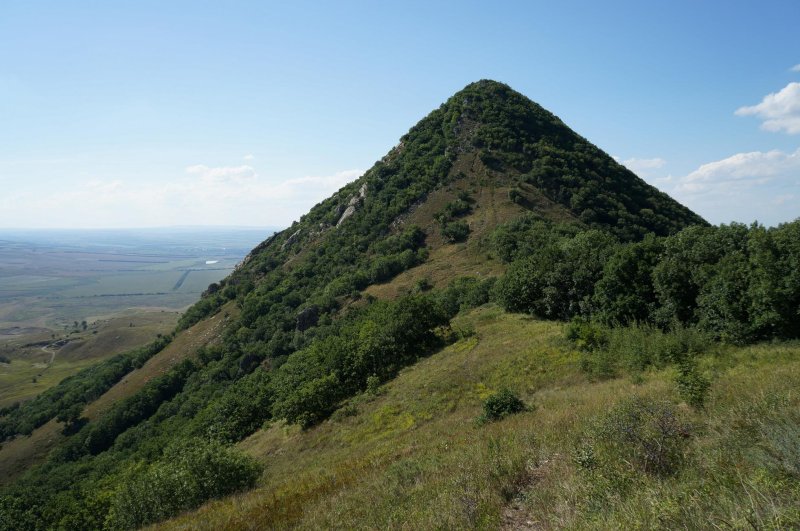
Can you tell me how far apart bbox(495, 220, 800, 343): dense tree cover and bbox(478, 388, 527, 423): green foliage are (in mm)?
14481

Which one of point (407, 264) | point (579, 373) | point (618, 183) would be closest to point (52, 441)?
point (407, 264)

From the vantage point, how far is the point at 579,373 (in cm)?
2292

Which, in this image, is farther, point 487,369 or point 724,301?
point 487,369

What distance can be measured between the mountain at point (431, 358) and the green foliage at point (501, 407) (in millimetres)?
138

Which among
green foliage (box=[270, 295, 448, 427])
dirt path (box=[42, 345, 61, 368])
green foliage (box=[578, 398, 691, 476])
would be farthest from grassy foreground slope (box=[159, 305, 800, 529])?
dirt path (box=[42, 345, 61, 368])

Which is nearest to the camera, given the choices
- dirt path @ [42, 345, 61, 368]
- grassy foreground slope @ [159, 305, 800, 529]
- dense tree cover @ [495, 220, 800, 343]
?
grassy foreground slope @ [159, 305, 800, 529]

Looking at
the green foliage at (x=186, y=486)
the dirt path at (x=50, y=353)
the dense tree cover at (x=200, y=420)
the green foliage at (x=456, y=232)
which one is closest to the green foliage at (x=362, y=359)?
the dense tree cover at (x=200, y=420)

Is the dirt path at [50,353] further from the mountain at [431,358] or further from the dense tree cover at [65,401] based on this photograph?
the mountain at [431,358]

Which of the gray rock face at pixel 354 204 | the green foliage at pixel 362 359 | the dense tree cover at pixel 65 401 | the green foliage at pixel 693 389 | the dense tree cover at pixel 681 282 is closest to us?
the green foliage at pixel 693 389

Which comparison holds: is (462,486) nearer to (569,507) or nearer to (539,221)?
(569,507)

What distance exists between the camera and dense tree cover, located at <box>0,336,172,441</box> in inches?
3365

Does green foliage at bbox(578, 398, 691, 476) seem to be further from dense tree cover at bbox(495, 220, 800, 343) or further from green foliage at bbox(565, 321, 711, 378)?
dense tree cover at bbox(495, 220, 800, 343)

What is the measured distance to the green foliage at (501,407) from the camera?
17.6m

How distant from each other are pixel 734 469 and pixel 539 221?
63187 mm
